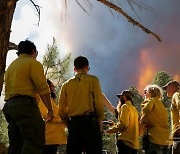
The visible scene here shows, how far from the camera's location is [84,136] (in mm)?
4703

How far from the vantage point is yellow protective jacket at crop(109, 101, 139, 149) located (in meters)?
6.34

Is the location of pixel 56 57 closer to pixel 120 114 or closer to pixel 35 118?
pixel 120 114

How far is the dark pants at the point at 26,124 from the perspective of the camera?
13.3 feet

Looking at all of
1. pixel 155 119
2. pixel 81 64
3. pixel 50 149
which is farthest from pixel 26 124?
pixel 155 119

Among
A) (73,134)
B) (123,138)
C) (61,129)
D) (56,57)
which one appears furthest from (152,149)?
(56,57)

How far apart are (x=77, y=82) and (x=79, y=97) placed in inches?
7.8

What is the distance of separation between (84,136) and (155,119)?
2039mm

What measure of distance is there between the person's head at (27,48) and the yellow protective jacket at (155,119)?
2517 mm

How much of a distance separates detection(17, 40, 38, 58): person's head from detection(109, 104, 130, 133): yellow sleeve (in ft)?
7.36

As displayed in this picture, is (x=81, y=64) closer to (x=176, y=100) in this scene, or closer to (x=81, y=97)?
(x=81, y=97)

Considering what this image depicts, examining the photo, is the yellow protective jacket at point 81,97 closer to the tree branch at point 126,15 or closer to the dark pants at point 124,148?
the tree branch at point 126,15

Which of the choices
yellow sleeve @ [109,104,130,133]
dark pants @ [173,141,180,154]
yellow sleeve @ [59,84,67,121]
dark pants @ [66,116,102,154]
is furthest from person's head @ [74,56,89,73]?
dark pants @ [173,141,180,154]

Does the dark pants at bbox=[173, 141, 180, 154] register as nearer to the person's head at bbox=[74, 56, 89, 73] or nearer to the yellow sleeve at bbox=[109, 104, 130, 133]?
the yellow sleeve at bbox=[109, 104, 130, 133]

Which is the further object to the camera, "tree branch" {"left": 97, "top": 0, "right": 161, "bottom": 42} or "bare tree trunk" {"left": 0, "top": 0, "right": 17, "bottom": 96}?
"bare tree trunk" {"left": 0, "top": 0, "right": 17, "bottom": 96}
